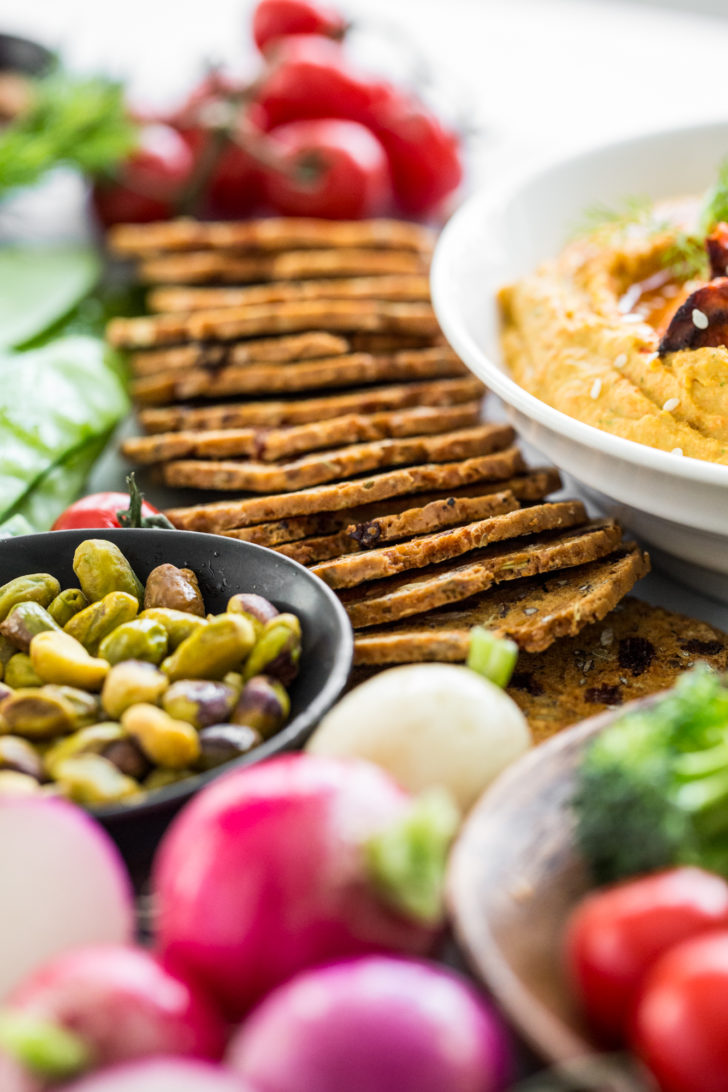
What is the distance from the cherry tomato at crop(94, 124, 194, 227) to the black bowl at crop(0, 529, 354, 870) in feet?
8.53

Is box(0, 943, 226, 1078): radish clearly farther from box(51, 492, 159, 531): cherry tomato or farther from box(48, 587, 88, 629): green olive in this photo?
box(51, 492, 159, 531): cherry tomato

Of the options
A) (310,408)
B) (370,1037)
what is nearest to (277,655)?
(370,1037)

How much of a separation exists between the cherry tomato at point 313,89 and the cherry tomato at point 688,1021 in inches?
164

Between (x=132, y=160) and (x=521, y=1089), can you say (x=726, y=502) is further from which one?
(x=132, y=160)

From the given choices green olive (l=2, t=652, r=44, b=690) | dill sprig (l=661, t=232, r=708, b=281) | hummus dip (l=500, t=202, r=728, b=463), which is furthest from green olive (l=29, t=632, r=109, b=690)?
dill sprig (l=661, t=232, r=708, b=281)

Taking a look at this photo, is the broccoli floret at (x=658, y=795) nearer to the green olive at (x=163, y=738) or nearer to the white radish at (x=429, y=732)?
the white radish at (x=429, y=732)

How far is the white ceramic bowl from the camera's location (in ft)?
7.13

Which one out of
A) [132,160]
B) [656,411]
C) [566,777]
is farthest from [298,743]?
[132,160]

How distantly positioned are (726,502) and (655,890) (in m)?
0.99

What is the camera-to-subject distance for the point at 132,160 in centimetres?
436

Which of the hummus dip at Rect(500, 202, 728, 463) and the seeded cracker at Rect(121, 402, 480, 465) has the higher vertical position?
the hummus dip at Rect(500, 202, 728, 463)

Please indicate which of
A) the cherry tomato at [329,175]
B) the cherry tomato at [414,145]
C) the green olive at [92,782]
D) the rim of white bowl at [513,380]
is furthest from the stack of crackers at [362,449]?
the cherry tomato at [414,145]

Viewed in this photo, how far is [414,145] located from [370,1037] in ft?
13.6

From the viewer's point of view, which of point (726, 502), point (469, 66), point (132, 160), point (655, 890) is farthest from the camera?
point (469, 66)
